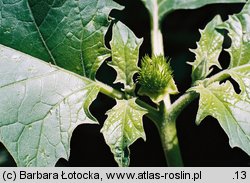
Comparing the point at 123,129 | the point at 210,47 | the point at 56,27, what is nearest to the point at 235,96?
the point at 210,47

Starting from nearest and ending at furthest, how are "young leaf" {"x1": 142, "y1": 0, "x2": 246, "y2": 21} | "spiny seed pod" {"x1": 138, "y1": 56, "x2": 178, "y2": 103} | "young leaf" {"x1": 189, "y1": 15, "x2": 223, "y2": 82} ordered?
"spiny seed pod" {"x1": 138, "y1": 56, "x2": 178, "y2": 103}, "young leaf" {"x1": 189, "y1": 15, "x2": 223, "y2": 82}, "young leaf" {"x1": 142, "y1": 0, "x2": 246, "y2": 21}

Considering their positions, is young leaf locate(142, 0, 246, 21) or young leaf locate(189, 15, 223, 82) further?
young leaf locate(142, 0, 246, 21)

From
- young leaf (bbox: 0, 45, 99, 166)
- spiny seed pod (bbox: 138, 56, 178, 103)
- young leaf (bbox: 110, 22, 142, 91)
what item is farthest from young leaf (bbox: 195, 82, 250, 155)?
young leaf (bbox: 0, 45, 99, 166)

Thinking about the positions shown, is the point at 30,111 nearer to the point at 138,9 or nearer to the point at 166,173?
the point at 166,173

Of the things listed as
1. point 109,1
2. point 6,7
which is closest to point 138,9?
point 109,1

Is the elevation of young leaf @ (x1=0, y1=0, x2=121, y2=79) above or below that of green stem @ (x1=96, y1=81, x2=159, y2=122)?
above

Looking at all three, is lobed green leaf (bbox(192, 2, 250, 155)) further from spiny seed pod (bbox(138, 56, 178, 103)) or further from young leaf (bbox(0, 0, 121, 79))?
young leaf (bbox(0, 0, 121, 79))

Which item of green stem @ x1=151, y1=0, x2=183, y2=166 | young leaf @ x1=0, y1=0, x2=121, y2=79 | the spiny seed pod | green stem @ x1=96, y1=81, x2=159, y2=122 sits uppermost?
young leaf @ x1=0, y1=0, x2=121, y2=79

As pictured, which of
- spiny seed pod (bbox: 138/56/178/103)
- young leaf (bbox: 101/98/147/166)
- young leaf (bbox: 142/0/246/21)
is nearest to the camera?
young leaf (bbox: 101/98/147/166)
